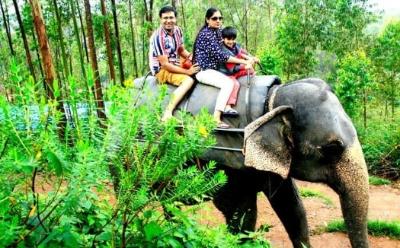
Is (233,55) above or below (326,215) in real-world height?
above

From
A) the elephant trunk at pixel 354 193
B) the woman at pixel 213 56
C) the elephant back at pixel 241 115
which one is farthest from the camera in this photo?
the woman at pixel 213 56

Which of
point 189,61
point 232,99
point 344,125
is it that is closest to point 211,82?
point 232,99

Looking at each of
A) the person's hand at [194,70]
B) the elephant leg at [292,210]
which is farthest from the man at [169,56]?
the elephant leg at [292,210]

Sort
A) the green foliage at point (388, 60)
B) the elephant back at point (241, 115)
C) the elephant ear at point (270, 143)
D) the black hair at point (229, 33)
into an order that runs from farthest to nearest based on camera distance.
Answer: the green foliage at point (388, 60) → the black hair at point (229, 33) → the elephant back at point (241, 115) → the elephant ear at point (270, 143)

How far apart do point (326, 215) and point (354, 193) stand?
12.4ft

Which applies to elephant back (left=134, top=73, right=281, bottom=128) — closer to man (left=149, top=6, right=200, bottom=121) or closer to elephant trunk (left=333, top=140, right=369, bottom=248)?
man (left=149, top=6, right=200, bottom=121)

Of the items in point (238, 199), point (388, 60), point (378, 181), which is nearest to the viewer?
point (238, 199)

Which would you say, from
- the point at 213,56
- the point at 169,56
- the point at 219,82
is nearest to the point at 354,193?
the point at 219,82

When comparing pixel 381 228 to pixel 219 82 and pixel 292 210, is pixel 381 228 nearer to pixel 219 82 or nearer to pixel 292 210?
pixel 292 210

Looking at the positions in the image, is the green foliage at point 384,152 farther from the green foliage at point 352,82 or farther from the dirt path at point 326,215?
the green foliage at point 352,82

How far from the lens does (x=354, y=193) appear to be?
10.3ft

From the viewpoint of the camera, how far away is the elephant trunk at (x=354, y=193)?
3.13m

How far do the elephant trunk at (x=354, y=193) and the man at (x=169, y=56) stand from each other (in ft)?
5.12

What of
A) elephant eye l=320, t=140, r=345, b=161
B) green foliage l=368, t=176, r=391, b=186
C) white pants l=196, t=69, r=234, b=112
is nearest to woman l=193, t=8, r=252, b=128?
white pants l=196, t=69, r=234, b=112
